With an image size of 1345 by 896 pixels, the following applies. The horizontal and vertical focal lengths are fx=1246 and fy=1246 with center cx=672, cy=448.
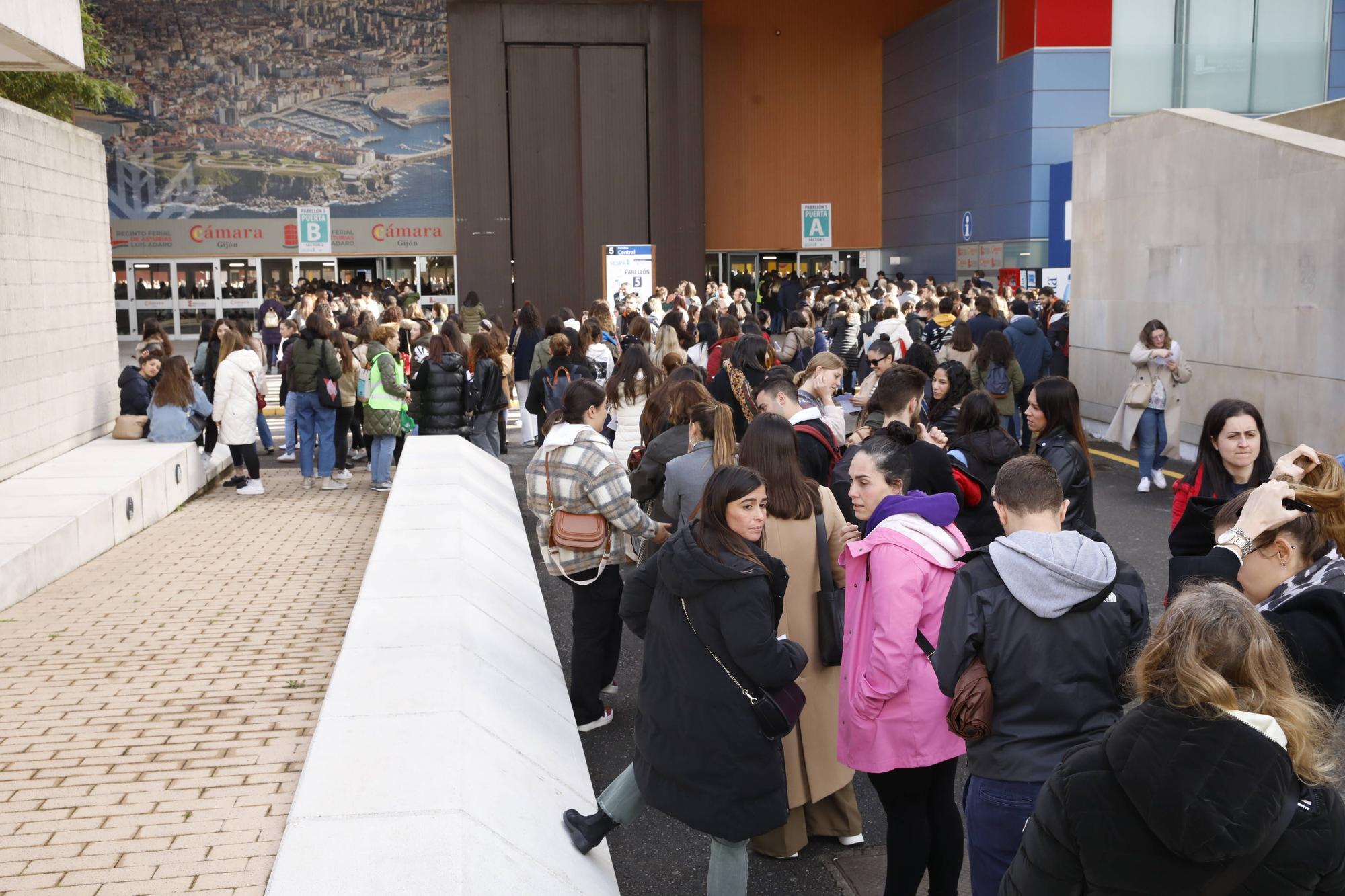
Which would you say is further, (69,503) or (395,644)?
(69,503)

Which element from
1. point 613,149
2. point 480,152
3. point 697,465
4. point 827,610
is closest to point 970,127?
point 613,149

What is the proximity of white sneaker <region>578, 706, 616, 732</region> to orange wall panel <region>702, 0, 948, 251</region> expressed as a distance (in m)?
29.6

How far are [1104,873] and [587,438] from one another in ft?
13.9

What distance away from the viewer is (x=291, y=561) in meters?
9.57

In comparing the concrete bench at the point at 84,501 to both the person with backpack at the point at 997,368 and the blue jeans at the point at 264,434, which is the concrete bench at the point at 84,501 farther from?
the person with backpack at the point at 997,368

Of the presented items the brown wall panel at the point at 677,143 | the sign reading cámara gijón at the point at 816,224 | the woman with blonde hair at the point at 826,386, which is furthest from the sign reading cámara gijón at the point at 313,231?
the woman with blonde hair at the point at 826,386

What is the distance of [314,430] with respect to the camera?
1330 cm

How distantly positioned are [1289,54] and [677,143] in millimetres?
14685

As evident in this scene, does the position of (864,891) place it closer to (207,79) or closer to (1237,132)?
(1237,132)

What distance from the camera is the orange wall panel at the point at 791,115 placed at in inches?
1426

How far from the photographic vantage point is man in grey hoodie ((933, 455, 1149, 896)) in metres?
3.54

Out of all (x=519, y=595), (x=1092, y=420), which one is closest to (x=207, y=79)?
(x=1092, y=420)

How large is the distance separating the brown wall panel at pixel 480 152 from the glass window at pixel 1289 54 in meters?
18.2

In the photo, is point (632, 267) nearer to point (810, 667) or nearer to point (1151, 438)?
point (1151, 438)
